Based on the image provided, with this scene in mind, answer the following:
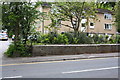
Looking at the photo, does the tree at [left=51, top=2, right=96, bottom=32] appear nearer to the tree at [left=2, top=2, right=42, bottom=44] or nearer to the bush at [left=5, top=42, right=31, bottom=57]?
the tree at [left=2, top=2, right=42, bottom=44]

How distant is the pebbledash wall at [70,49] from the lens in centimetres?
1208

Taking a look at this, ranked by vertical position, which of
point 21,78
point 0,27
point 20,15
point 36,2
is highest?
point 36,2

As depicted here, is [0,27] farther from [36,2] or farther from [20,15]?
[36,2]

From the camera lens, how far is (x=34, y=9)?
447 inches

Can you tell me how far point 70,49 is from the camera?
13.3 metres

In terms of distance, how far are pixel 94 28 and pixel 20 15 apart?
93.1ft

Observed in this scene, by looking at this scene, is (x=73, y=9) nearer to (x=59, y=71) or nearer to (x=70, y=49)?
(x=70, y=49)

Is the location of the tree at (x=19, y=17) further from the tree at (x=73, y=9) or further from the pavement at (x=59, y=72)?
the tree at (x=73, y=9)

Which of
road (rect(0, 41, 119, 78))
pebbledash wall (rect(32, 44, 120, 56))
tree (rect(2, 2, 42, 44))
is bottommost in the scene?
road (rect(0, 41, 119, 78))

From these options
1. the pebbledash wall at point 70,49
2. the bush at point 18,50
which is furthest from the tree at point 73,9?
the bush at point 18,50

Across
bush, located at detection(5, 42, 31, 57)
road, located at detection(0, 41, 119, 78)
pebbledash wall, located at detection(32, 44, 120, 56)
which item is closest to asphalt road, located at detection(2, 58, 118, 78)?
road, located at detection(0, 41, 119, 78)

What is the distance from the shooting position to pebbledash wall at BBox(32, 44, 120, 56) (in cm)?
1208

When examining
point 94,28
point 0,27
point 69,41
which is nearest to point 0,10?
point 0,27

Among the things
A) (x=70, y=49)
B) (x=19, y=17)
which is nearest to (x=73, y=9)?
(x=70, y=49)
